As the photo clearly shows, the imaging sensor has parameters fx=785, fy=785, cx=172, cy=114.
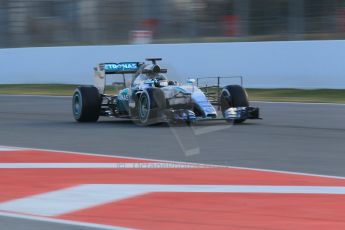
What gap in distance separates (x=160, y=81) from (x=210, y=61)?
902 centimetres

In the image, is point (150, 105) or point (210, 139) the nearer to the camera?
point (210, 139)

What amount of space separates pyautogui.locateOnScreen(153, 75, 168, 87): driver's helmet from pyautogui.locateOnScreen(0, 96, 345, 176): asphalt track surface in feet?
2.27

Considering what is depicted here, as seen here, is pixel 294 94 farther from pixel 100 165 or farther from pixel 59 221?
pixel 59 221

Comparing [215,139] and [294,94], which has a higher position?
[215,139]

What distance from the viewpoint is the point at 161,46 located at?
23297mm

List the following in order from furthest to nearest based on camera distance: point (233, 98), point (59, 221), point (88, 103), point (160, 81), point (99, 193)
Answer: point (88, 103) → point (160, 81) → point (233, 98) → point (99, 193) → point (59, 221)

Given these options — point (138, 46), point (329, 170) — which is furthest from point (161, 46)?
point (329, 170)

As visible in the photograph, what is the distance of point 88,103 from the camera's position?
45.1 feet

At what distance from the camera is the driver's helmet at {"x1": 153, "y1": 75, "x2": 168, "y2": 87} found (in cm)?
1294

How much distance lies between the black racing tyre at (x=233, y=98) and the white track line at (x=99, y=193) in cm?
559

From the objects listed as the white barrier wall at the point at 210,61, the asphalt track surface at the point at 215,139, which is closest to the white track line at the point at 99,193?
the asphalt track surface at the point at 215,139

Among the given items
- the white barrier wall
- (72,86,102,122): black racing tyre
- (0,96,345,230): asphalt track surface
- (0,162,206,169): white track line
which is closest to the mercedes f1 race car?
(72,86,102,122): black racing tyre

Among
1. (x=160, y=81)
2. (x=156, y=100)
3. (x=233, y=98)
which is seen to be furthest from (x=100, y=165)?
(x=233, y=98)

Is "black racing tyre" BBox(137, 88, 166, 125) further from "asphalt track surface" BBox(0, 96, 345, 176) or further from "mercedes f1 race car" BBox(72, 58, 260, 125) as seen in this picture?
"asphalt track surface" BBox(0, 96, 345, 176)
